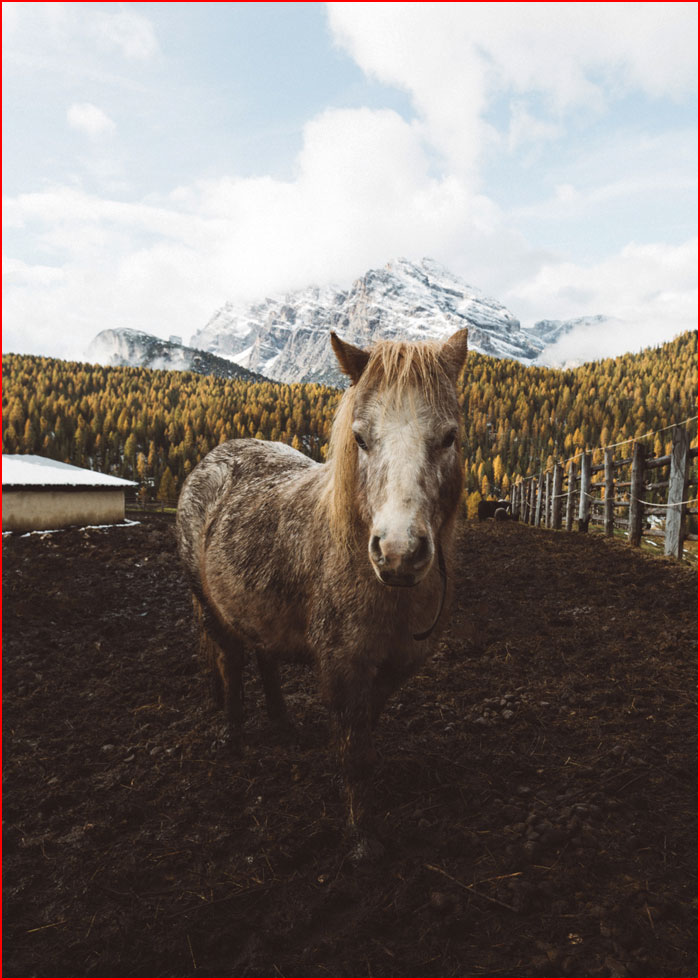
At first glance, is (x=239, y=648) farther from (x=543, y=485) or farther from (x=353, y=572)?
(x=543, y=485)

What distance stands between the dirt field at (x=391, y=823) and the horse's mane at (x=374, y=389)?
1.64 metres

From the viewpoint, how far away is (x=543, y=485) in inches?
885

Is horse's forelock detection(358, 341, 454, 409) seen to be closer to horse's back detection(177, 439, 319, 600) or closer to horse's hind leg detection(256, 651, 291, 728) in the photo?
horse's back detection(177, 439, 319, 600)

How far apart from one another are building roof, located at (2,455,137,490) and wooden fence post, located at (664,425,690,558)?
57.6 feet

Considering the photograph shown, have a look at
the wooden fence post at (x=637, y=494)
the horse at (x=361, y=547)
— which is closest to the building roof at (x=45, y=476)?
the horse at (x=361, y=547)

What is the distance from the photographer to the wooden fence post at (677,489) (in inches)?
315

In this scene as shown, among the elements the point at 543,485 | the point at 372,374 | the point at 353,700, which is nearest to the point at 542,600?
the point at 353,700

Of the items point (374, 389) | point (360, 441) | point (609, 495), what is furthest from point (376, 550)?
point (609, 495)

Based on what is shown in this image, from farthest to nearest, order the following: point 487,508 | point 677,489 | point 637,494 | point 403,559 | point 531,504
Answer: point 487,508
point 531,504
point 637,494
point 677,489
point 403,559

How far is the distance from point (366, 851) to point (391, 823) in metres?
0.26

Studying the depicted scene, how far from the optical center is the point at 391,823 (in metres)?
2.73

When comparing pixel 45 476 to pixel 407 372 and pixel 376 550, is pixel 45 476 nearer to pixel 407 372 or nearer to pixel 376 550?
pixel 407 372

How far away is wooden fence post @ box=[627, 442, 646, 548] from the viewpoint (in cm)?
992

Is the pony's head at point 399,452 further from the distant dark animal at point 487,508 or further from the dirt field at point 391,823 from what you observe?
the distant dark animal at point 487,508
